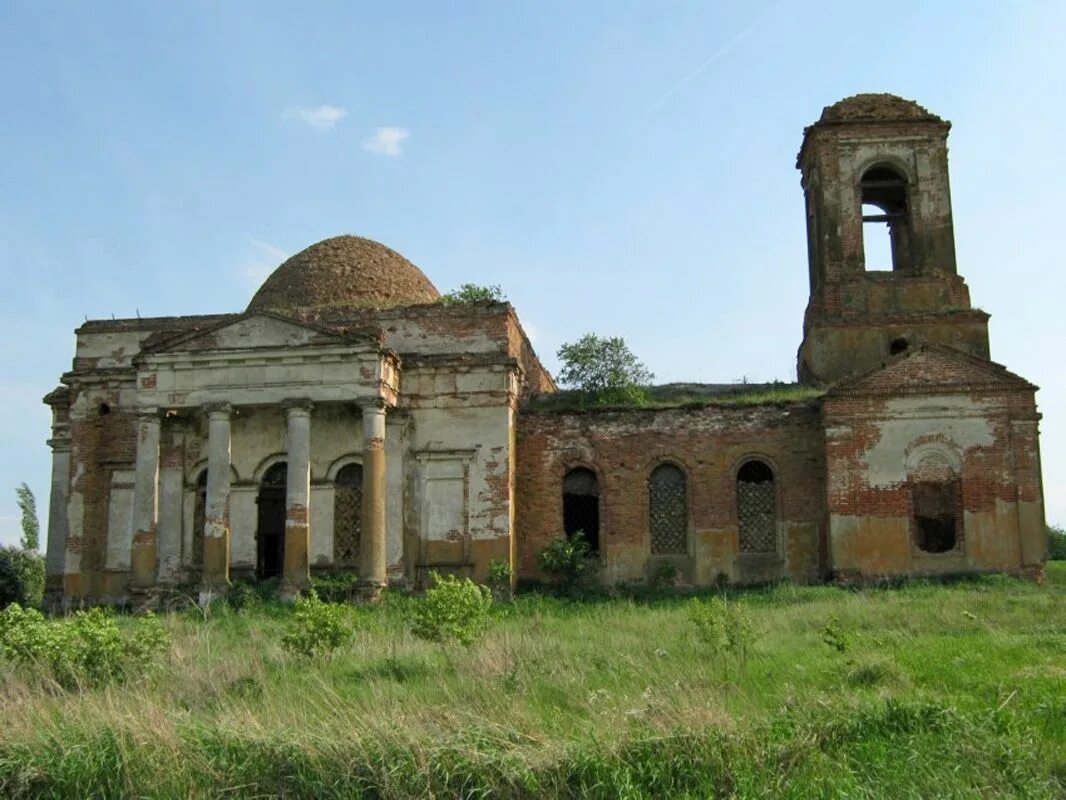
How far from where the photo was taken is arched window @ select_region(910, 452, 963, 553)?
67.5 feet

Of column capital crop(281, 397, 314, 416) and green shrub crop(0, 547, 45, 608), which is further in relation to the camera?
green shrub crop(0, 547, 45, 608)

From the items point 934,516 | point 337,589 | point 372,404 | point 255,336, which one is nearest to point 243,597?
point 337,589

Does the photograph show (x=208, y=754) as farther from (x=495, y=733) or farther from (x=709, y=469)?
(x=709, y=469)

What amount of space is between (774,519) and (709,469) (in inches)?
63.9

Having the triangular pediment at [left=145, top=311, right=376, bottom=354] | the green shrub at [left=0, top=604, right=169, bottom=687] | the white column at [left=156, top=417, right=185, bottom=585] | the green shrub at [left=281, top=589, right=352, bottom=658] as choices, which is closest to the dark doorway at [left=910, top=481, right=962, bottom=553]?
the triangular pediment at [left=145, top=311, right=376, bottom=354]

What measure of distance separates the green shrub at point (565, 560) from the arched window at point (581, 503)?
0.90 metres

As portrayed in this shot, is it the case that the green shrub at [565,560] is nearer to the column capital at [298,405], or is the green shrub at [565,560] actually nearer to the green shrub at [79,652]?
the column capital at [298,405]

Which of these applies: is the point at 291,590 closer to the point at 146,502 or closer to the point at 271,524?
the point at 271,524

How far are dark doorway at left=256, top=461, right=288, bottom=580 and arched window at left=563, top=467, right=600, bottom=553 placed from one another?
588 cm

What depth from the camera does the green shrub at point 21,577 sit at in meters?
28.1

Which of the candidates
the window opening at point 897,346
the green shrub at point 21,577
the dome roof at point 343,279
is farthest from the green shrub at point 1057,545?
the green shrub at point 21,577

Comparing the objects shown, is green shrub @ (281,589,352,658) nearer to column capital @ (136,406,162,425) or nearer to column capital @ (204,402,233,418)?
column capital @ (204,402,233,418)

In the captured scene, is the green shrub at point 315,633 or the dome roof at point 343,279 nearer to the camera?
the green shrub at point 315,633

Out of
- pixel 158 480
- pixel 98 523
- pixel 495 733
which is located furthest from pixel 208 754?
pixel 98 523
